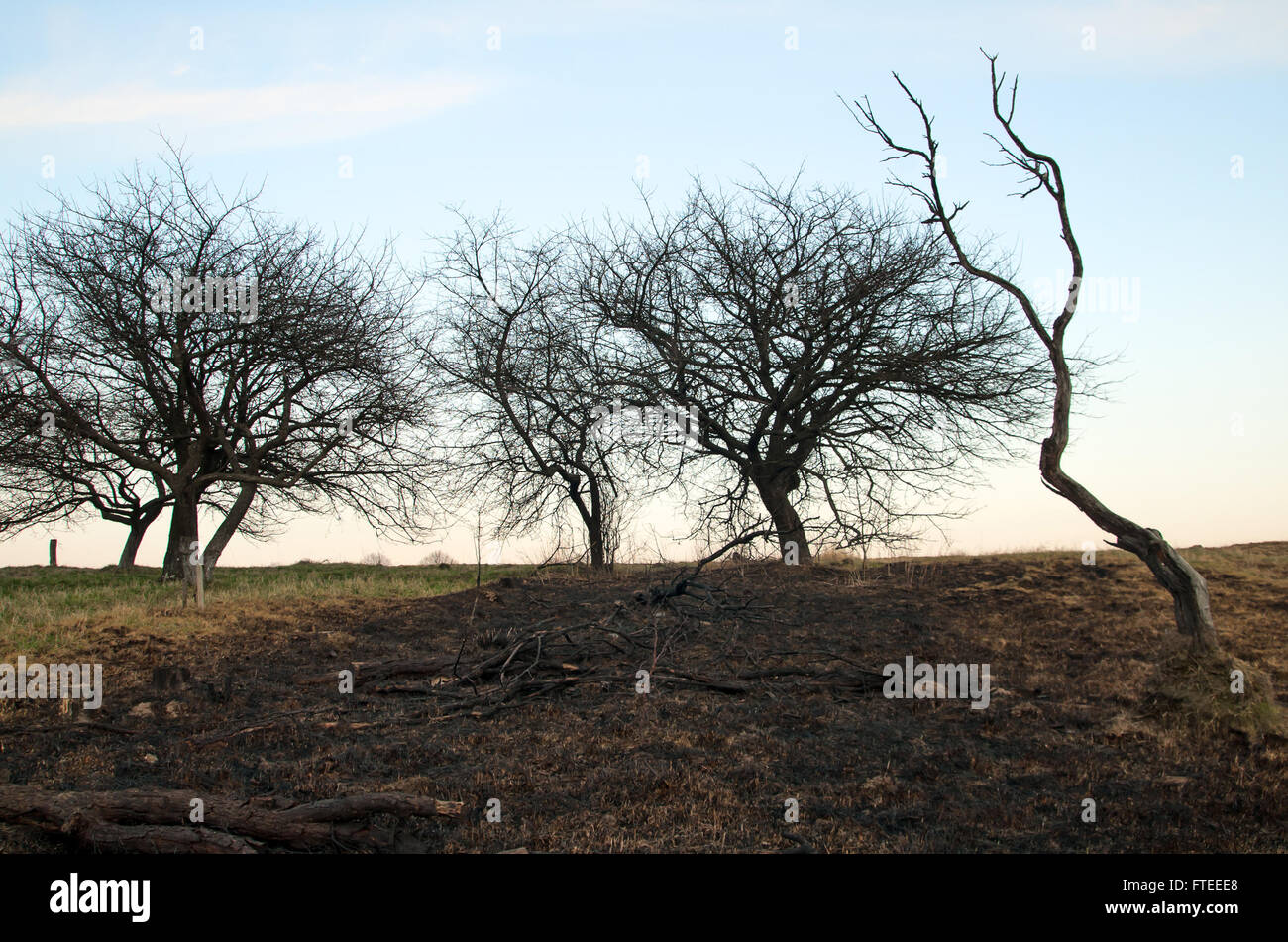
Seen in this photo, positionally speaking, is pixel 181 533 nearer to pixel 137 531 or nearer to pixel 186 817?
pixel 137 531

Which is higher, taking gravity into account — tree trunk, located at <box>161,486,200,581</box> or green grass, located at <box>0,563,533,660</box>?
tree trunk, located at <box>161,486,200,581</box>

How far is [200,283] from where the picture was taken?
66.7 feet

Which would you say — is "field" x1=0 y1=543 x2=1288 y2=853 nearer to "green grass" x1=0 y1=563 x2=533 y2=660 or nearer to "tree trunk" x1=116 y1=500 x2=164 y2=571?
"green grass" x1=0 y1=563 x2=533 y2=660

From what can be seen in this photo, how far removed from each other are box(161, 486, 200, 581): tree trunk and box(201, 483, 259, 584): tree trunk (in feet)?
2.72

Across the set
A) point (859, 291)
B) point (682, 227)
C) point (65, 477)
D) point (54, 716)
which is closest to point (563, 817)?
point (54, 716)

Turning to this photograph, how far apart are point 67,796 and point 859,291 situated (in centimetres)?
1566

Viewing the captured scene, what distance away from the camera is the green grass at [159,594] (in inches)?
570

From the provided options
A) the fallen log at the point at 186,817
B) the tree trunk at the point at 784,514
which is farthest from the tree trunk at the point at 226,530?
the fallen log at the point at 186,817

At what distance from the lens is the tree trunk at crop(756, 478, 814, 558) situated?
2023 centimetres

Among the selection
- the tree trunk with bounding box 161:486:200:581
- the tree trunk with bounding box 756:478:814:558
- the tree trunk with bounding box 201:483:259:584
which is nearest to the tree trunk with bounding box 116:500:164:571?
the tree trunk with bounding box 161:486:200:581

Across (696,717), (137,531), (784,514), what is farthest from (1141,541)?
(137,531)

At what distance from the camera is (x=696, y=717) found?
9.70m

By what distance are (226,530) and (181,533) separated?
1330 mm
